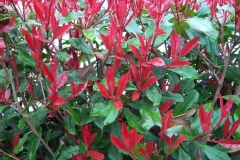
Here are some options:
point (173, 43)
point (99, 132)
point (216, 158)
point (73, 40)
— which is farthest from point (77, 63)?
point (216, 158)

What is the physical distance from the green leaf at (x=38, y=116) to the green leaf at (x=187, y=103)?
0.42 meters

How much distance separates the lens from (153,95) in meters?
0.91

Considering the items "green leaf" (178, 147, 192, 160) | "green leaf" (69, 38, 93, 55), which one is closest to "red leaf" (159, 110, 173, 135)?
"green leaf" (178, 147, 192, 160)

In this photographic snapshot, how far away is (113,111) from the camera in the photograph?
87 cm

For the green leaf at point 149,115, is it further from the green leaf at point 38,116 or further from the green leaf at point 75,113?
the green leaf at point 38,116

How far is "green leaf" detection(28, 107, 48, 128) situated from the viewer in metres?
1.02

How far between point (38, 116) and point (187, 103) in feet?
1.57

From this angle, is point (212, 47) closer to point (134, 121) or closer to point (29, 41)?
point (134, 121)

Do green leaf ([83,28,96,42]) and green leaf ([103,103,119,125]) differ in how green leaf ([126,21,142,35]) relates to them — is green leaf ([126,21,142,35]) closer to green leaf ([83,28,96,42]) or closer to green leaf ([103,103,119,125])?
green leaf ([83,28,96,42])

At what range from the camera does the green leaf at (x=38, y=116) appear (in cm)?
102

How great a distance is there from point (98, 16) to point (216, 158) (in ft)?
2.04

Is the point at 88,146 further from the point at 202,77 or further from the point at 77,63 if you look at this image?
the point at 202,77

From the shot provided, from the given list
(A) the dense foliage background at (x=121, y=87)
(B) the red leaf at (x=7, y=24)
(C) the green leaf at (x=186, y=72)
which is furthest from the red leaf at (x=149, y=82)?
(B) the red leaf at (x=7, y=24)

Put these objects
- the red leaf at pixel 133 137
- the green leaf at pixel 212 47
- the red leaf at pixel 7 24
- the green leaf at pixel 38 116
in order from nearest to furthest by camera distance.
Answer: the red leaf at pixel 133 137
the red leaf at pixel 7 24
the green leaf at pixel 38 116
the green leaf at pixel 212 47
